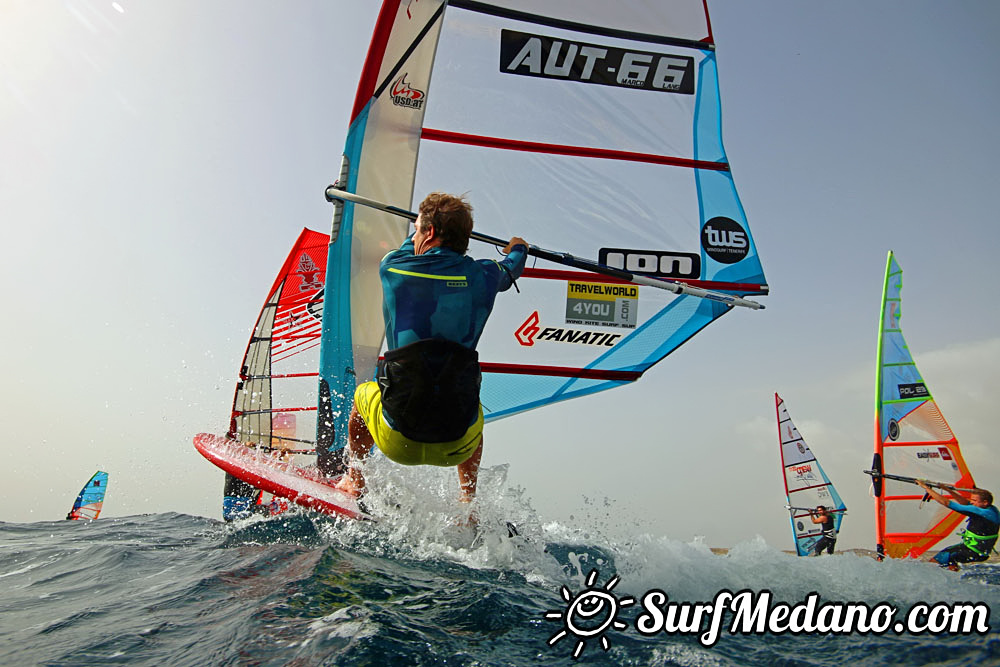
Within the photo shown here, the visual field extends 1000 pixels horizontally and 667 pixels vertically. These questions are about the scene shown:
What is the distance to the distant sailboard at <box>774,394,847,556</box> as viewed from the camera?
43.1 feet

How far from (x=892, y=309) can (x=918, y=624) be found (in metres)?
11.5

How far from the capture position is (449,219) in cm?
249

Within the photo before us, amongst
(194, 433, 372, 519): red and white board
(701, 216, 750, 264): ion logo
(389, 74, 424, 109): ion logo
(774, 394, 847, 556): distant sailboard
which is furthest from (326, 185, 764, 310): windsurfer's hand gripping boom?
(774, 394, 847, 556): distant sailboard

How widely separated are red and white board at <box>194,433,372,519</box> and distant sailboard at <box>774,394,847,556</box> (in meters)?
12.9

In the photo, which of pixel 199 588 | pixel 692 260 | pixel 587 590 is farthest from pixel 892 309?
pixel 199 588

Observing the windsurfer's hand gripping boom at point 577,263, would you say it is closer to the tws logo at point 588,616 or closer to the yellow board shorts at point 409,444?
the yellow board shorts at point 409,444

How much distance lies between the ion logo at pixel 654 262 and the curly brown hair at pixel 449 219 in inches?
62.0

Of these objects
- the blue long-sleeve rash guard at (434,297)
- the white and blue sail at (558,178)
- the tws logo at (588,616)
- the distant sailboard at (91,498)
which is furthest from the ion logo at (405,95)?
the distant sailboard at (91,498)

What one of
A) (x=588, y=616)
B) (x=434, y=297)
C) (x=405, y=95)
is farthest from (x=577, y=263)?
→ (x=588, y=616)

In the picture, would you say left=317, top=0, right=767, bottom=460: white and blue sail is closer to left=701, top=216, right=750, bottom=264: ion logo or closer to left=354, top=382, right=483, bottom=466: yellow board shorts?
left=701, top=216, right=750, bottom=264: ion logo

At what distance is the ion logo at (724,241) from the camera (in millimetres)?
3943

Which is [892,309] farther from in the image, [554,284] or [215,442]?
[215,442]

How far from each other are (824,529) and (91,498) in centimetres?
1807

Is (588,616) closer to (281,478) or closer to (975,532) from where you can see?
(281,478)
